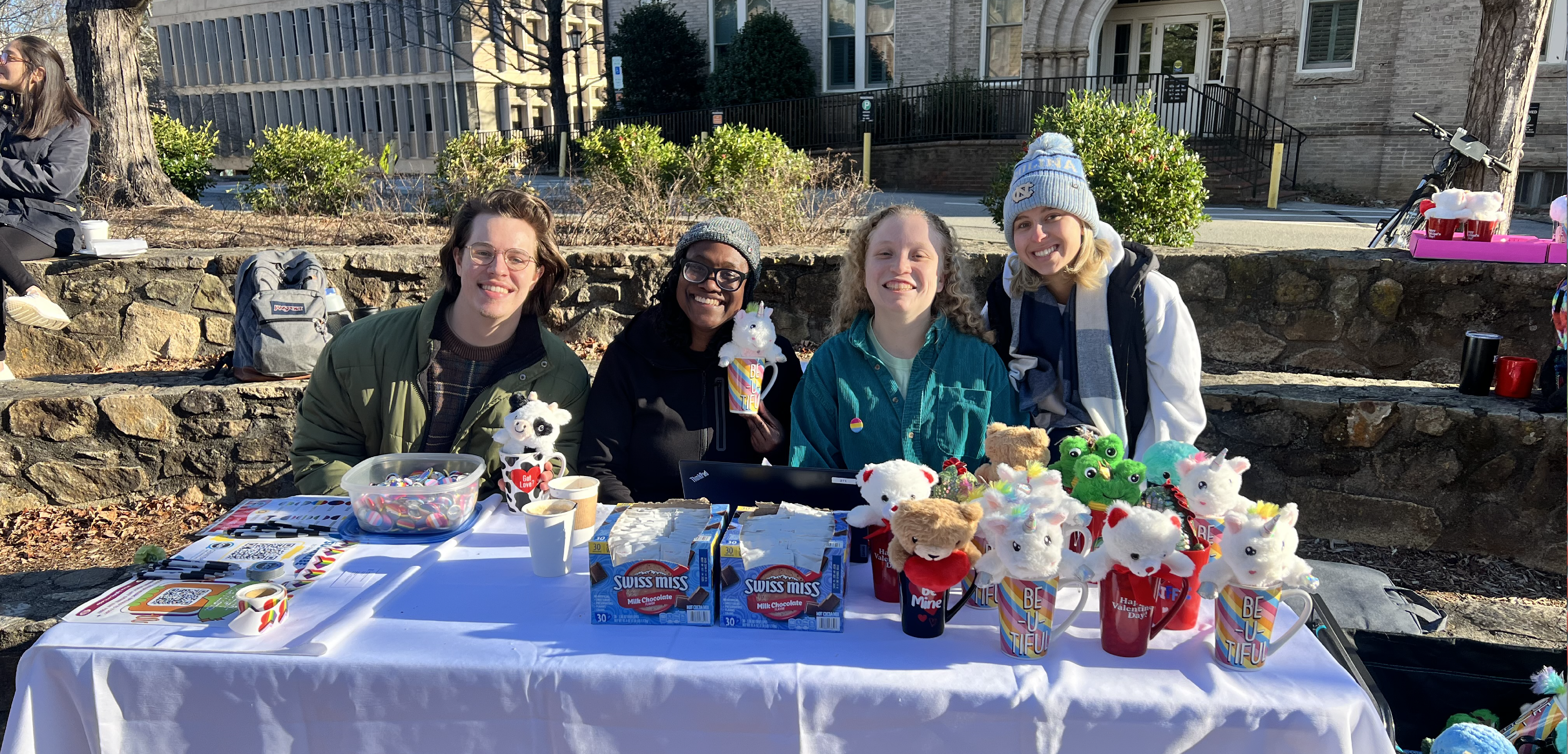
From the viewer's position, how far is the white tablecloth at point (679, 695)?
5.02 ft

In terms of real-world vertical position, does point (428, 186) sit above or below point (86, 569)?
above

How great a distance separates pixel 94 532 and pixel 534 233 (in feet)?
10.6

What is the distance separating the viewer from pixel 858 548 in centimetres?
205

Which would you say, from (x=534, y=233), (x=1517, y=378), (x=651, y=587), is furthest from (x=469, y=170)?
(x=1517, y=378)

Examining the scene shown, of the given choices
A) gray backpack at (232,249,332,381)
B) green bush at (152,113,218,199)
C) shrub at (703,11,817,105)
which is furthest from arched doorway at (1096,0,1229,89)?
gray backpack at (232,249,332,381)

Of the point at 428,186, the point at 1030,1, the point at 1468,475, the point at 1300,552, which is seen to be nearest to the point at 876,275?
the point at 1300,552

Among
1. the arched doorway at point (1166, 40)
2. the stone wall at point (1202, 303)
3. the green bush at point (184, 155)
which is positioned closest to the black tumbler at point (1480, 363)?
the stone wall at point (1202, 303)

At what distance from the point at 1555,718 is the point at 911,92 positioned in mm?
17269

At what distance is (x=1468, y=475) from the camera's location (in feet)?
13.1

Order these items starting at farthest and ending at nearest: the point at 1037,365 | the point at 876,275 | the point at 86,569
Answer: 1. the point at 86,569
2. the point at 1037,365
3. the point at 876,275

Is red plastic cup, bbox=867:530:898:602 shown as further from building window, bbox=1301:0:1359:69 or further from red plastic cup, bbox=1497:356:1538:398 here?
building window, bbox=1301:0:1359:69

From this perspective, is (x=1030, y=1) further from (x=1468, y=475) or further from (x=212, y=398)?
(x=212, y=398)

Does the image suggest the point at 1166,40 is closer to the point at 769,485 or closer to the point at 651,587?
the point at 769,485

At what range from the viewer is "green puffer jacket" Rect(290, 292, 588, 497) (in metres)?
2.74
